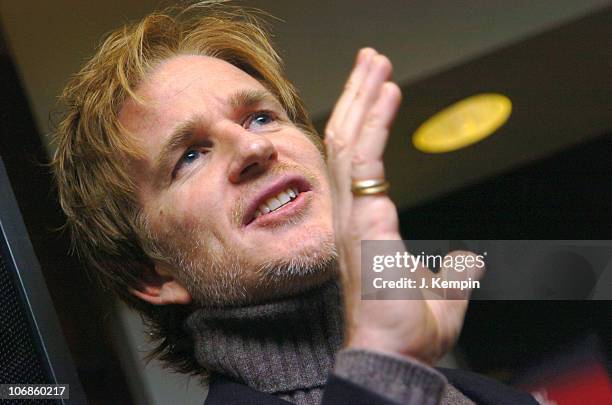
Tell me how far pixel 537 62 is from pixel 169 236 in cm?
83

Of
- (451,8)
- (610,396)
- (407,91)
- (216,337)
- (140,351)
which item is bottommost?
(610,396)

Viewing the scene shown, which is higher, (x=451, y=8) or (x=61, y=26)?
(x=61, y=26)

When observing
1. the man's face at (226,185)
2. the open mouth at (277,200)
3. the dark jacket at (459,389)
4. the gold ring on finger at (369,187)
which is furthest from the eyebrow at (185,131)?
the gold ring on finger at (369,187)

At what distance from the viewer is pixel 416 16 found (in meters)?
1.56

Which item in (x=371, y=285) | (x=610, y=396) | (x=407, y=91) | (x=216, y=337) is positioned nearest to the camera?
(x=371, y=285)

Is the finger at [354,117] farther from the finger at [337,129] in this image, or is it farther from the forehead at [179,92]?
the forehead at [179,92]

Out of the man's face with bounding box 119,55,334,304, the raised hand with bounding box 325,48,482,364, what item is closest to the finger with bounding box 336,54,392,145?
the raised hand with bounding box 325,48,482,364

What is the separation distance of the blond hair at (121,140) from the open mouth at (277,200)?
19 centimetres

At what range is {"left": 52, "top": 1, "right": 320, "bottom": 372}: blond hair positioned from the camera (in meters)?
1.10

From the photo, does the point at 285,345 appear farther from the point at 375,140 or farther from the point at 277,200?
the point at 375,140

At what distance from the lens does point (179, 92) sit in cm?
106

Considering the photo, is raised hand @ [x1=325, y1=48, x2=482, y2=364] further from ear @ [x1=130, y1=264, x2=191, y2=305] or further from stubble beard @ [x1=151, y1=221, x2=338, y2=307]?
ear @ [x1=130, y1=264, x2=191, y2=305]

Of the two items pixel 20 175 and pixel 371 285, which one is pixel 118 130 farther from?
pixel 371 285

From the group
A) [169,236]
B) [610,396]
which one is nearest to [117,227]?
[169,236]
